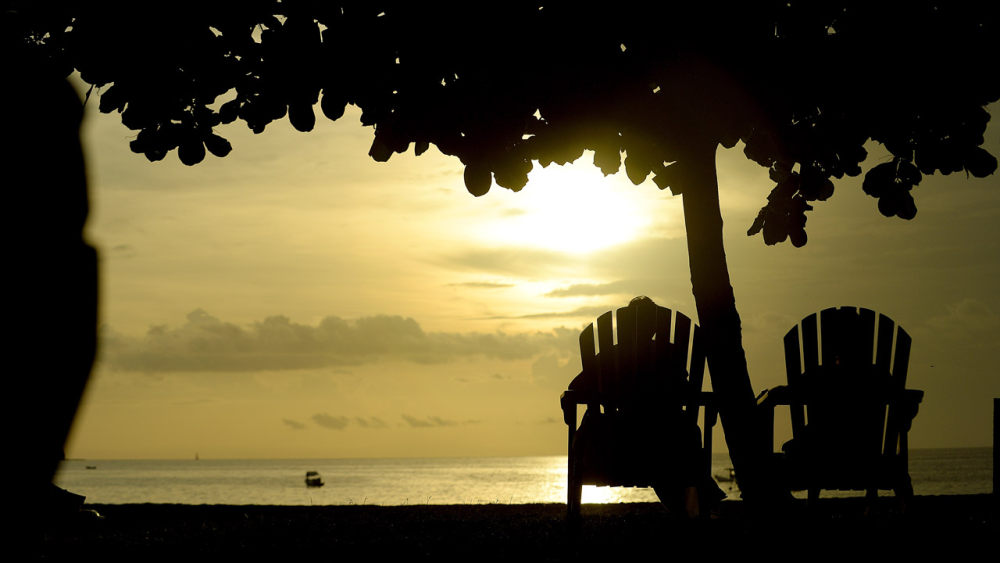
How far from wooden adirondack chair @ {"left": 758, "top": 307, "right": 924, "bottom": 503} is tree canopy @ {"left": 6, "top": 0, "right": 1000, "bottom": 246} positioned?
5.00 ft

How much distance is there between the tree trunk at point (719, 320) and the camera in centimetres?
578

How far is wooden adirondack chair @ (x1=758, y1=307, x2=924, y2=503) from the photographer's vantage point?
20.3 ft

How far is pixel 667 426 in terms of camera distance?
5.86 m

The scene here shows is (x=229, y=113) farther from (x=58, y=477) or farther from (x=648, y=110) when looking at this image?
(x=58, y=477)

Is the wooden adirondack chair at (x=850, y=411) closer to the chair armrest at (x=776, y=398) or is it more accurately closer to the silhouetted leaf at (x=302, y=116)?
the chair armrest at (x=776, y=398)

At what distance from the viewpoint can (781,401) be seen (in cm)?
627

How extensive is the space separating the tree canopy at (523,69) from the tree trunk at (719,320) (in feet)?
1.71

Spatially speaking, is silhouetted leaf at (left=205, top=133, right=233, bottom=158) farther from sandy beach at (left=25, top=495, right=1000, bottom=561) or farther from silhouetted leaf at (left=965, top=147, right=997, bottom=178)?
silhouetted leaf at (left=965, top=147, right=997, bottom=178)

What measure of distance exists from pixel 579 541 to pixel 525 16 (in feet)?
10.6

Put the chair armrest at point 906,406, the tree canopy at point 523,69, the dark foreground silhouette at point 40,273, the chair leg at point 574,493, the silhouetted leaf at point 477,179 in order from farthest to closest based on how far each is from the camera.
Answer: the chair armrest at point 906,406 → the chair leg at point 574,493 → the silhouetted leaf at point 477,179 → the tree canopy at point 523,69 → the dark foreground silhouette at point 40,273

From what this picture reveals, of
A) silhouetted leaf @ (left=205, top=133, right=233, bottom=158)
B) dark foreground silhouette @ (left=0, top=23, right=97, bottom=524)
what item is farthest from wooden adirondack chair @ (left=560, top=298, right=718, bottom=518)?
dark foreground silhouette @ (left=0, top=23, right=97, bottom=524)

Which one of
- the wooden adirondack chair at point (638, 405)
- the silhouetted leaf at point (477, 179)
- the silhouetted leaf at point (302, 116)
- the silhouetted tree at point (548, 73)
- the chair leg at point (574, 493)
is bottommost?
the chair leg at point (574, 493)

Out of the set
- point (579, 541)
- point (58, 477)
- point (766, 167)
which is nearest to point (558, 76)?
point (579, 541)

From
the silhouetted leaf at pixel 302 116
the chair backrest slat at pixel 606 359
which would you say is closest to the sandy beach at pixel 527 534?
the chair backrest slat at pixel 606 359
